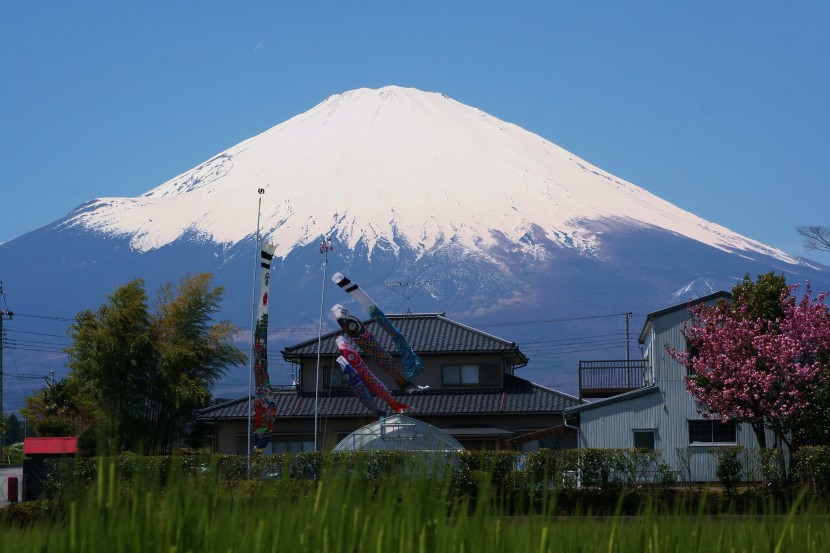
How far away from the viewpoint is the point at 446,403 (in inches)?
1892

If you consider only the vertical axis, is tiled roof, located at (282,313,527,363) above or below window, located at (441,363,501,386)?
above

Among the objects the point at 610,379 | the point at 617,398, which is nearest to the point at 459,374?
the point at 610,379

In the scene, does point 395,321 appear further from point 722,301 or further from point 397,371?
point 722,301

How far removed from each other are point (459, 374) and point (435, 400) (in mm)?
1793

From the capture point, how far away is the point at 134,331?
179ft

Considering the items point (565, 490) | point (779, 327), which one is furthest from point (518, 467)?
point (779, 327)

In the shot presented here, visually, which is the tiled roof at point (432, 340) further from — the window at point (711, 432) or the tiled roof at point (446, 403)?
the window at point (711, 432)

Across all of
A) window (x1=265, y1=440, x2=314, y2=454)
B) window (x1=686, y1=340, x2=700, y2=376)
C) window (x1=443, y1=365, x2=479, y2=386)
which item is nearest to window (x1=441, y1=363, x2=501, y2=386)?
window (x1=443, y1=365, x2=479, y2=386)

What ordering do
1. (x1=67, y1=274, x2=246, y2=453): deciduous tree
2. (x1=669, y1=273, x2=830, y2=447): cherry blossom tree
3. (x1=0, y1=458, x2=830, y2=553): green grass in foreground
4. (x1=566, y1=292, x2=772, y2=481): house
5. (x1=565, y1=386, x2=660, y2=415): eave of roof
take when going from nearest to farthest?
(x1=0, y1=458, x2=830, y2=553): green grass in foreground
(x1=669, y1=273, x2=830, y2=447): cherry blossom tree
(x1=566, y1=292, x2=772, y2=481): house
(x1=565, y1=386, x2=660, y2=415): eave of roof
(x1=67, y1=274, x2=246, y2=453): deciduous tree

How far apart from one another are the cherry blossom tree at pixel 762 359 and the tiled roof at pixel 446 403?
442 inches

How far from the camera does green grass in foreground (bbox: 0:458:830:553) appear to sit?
4.06 metres

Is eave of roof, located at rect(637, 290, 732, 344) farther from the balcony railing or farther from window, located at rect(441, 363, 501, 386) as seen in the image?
window, located at rect(441, 363, 501, 386)

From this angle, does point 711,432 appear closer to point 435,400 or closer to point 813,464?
point 813,464

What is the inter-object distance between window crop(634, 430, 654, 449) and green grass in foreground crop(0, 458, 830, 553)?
35563 mm
